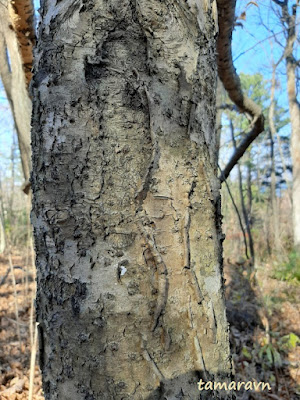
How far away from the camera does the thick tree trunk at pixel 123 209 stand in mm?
677

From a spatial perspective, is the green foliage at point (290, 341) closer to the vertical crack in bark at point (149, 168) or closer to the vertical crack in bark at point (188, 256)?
the vertical crack in bark at point (188, 256)

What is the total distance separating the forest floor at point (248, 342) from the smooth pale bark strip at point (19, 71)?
59.7 inches

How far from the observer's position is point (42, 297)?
743mm

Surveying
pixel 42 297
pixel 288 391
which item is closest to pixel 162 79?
pixel 42 297

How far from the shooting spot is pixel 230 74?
2049 millimetres

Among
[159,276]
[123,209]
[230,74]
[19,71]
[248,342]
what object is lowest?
[248,342]

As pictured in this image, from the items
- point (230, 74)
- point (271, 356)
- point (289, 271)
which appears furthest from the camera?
point (289, 271)

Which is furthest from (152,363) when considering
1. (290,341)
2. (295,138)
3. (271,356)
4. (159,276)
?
(295,138)

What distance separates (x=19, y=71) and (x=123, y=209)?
2397mm

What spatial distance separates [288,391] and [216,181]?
318 cm

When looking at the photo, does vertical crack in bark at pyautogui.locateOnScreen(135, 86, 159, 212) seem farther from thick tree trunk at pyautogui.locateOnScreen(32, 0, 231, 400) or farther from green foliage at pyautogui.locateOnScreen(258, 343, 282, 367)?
green foliage at pyautogui.locateOnScreen(258, 343, 282, 367)

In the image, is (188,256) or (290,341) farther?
(290,341)

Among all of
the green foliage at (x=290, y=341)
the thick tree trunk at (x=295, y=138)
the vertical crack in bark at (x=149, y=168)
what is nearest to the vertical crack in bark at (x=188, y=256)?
the vertical crack in bark at (x=149, y=168)

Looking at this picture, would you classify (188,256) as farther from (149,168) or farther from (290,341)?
(290,341)
